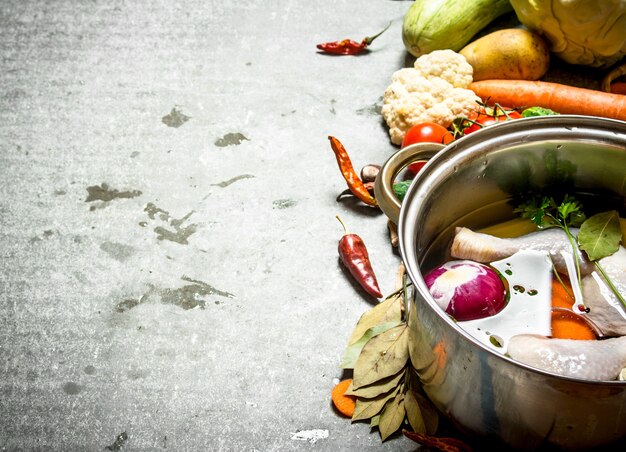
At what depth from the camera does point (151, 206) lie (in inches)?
60.6

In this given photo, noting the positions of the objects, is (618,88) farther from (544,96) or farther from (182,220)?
(182,220)

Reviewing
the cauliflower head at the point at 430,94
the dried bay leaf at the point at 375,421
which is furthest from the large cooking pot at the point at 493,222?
the cauliflower head at the point at 430,94

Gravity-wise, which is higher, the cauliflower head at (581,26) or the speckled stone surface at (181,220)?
Answer: the cauliflower head at (581,26)

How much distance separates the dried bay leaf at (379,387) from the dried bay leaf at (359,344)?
0.06 meters

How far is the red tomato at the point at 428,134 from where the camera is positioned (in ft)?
4.95

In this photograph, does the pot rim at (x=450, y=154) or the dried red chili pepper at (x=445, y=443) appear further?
the dried red chili pepper at (x=445, y=443)

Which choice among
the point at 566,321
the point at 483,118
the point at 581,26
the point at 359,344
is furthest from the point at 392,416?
the point at 581,26

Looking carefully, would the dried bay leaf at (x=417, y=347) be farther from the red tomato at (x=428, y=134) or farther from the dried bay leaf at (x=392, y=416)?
the red tomato at (x=428, y=134)

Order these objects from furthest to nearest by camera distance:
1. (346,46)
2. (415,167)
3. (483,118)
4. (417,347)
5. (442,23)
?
(346,46) < (442,23) < (483,118) < (415,167) < (417,347)

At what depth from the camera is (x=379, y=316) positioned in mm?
1231

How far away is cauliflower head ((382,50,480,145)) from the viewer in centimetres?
162

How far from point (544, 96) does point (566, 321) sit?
80cm

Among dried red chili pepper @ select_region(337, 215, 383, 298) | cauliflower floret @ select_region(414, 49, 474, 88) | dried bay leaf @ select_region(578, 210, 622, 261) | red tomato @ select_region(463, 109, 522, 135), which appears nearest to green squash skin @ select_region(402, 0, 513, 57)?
cauliflower floret @ select_region(414, 49, 474, 88)

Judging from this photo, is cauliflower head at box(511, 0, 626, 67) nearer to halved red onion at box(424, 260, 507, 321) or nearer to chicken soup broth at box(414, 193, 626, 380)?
chicken soup broth at box(414, 193, 626, 380)
